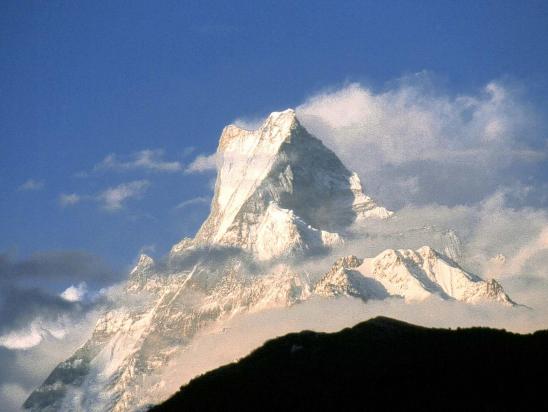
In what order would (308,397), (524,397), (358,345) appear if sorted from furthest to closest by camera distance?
(358,345) < (308,397) < (524,397)

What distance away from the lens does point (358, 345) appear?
145750 mm

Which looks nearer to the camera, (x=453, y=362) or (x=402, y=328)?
(x=453, y=362)

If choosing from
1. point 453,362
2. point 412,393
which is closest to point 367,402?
point 412,393

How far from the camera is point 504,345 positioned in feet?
462

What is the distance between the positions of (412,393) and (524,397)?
1191 cm

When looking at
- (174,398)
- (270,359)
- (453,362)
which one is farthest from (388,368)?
(174,398)

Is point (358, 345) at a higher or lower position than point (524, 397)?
higher

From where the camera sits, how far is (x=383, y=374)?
134875 millimetres

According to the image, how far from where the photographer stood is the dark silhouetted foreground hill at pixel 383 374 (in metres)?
127

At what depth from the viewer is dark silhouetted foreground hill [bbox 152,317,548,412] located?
417 ft

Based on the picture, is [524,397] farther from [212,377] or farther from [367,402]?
[212,377]

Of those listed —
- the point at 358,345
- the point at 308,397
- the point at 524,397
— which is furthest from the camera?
the point at 358,345

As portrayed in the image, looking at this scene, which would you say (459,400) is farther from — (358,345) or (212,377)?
(212,377)

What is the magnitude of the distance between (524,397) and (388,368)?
58.7ft
